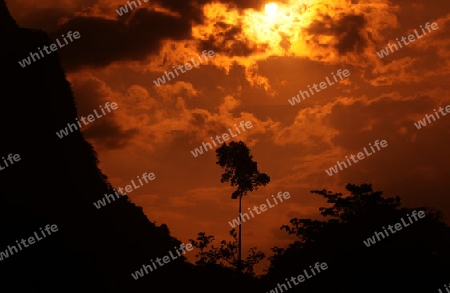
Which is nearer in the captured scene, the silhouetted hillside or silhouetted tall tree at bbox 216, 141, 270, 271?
the silhouetted hillside

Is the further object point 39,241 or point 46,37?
point 46,37

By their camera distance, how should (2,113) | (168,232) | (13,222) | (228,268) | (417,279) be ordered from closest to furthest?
1. (417,279)
2. (13,222)
3. (2,113)
4. (228,268)
5. (168,232)

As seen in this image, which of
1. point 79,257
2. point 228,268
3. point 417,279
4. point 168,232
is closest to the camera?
point 417,279

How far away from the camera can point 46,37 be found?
61.0 meters

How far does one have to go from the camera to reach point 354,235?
131 feet

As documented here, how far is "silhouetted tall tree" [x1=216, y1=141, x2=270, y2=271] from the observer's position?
63.4 m

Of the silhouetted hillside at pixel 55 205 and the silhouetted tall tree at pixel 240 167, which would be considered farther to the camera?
the silhouetted tall tree at pixel 240 167

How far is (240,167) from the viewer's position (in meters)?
63.3

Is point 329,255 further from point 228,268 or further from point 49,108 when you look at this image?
point 49,108

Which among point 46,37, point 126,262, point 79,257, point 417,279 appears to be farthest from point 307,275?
point 46,37

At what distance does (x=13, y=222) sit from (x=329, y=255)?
21008 mm

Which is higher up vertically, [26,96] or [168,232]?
[26,96]

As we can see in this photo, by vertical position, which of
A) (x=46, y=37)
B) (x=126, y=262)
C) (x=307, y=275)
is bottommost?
(x=307, y=275)

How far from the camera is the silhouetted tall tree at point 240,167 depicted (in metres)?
63.4
